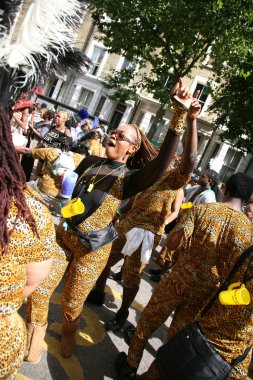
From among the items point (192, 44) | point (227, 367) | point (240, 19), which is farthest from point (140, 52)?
point (227, 367)

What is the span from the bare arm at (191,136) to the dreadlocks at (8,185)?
125 centimetres

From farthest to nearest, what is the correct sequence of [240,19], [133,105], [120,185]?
1. [133,105]
2. [240,19]
3. [120,185]

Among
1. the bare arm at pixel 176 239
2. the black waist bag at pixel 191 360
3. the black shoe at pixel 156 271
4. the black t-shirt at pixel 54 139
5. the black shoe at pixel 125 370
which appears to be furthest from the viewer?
the black t-shirt at pixel 54 139

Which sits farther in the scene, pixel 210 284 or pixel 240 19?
pixel 240 19

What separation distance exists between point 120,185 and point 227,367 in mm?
1335

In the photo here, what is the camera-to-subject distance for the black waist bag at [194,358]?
1.95 m

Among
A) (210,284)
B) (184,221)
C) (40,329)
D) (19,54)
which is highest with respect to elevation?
(19,54)

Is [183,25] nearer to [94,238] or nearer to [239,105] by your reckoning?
[239,105]

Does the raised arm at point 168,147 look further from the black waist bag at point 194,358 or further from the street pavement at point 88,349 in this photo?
the street pavement at point 88,349

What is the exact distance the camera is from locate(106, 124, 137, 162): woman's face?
8.32 ft

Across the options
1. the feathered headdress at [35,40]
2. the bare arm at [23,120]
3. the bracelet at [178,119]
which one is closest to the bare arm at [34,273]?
the feathered headdress at [35,40]

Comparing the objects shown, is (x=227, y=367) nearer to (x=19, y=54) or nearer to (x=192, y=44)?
(x=19, y=54)

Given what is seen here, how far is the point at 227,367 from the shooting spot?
1987 millimetres

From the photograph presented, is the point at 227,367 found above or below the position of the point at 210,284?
below
